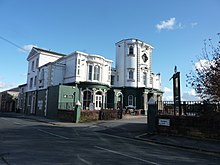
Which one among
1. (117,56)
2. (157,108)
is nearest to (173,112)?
(157,108)

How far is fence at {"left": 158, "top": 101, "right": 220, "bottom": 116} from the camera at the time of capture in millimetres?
15457

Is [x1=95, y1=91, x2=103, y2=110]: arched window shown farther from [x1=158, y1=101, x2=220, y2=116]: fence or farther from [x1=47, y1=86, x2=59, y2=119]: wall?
[x1=158, y1=101, x2=220, y2=116]: fence

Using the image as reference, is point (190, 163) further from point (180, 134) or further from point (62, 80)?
point (62, 80)

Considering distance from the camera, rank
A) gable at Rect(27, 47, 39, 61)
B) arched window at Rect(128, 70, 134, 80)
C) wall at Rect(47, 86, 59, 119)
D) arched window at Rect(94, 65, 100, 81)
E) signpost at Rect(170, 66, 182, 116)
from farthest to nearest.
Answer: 1. gable at Rect(27, 47, 39, 61)
2. arched window at Rect(128, 70, 134, 80)
3. arched window at Rect(94, 65, 100, 81)
4. wall at Rect(47, 86, 59, 119)
5. signpost at Rect(170, 66, 182, 116)

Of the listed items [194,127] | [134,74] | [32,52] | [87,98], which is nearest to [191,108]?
[194,127]

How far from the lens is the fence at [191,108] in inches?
609

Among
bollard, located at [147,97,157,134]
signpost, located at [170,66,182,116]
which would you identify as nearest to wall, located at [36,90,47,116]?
bollard, located at [147,97,157,134]

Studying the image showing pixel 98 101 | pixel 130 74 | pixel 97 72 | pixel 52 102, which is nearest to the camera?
pixel 52 102

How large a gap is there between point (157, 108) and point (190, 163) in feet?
36.0

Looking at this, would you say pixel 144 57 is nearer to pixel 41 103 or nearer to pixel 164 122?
pixel 41 103

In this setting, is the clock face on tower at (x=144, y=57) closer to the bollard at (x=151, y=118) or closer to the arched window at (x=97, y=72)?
the arched window at (x=97, y=72)

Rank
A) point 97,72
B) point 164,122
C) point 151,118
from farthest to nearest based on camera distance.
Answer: point 97,72
point 151,118
point 164,122

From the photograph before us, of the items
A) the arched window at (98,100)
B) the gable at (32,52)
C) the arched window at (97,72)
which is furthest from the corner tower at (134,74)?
the gable at (32,52)

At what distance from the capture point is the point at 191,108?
1722cm
